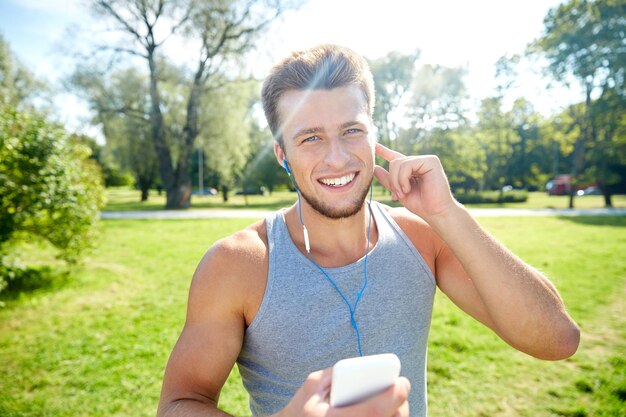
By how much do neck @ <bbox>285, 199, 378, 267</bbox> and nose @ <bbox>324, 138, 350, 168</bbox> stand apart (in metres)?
0.28

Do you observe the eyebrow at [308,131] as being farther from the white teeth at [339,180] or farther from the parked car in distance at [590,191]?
the parked car in distance at [590,191]

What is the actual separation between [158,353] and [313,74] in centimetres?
400

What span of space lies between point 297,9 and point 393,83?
14.1m

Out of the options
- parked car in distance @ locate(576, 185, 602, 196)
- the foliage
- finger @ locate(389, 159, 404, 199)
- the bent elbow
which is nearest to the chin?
finger @ locate(389, 159, 404, 199)

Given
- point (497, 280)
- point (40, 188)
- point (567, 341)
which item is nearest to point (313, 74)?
point (497, 280)

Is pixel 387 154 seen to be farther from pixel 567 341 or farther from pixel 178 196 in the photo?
pixel 178 196

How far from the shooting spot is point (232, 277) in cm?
159

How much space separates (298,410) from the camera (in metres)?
0.89

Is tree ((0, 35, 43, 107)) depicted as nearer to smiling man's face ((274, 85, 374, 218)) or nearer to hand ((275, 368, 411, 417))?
smiling man's face ((274, 85, 374, 218))

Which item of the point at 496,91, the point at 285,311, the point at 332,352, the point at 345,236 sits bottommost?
the point at 332,352

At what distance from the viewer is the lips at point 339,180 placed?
1.92 metres

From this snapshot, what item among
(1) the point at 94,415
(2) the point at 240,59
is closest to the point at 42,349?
(1) the point at 94,415

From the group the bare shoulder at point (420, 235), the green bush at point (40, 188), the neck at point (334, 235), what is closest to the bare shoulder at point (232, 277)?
the neck at point (334, 235)

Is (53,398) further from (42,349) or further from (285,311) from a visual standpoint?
(285,311)
